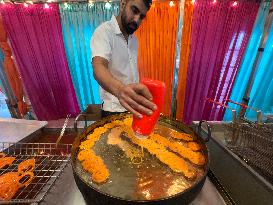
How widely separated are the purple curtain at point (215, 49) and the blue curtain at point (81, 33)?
1.87 metres

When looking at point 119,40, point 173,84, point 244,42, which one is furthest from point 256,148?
point 244,42

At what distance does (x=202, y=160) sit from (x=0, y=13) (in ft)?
16.0

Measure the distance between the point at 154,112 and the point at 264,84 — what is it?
460cm

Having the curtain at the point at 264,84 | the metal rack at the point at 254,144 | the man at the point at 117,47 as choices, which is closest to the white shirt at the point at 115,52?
the man at the point at 117,47

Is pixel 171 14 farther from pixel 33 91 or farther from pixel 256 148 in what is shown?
pixel 33 91

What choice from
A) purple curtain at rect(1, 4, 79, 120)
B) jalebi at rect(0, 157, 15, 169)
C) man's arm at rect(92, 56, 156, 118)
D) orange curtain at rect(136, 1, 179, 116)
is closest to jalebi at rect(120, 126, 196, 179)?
man's arm at rect(92, 56, 156, 118)

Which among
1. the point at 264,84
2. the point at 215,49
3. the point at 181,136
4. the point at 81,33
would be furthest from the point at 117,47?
the point at 264,84

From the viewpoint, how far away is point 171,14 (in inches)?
161

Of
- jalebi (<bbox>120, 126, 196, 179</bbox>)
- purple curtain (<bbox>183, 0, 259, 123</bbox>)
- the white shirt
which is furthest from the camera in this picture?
purple curtain (<bbox>183, 0, 259, 123</bbox>)

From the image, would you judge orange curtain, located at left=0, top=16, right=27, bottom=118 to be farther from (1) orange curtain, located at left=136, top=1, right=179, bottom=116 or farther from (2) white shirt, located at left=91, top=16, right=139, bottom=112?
(2) white shirt, located at left=91, top=16, right=139, bottom=112

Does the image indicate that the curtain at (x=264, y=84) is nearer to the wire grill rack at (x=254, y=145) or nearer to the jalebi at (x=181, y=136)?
the wire grill rack at (x=254, y=145)

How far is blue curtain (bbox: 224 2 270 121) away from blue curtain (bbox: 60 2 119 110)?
298 cm

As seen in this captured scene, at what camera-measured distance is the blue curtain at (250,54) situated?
13.3 ft

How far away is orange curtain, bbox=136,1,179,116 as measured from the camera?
409 centimetres
